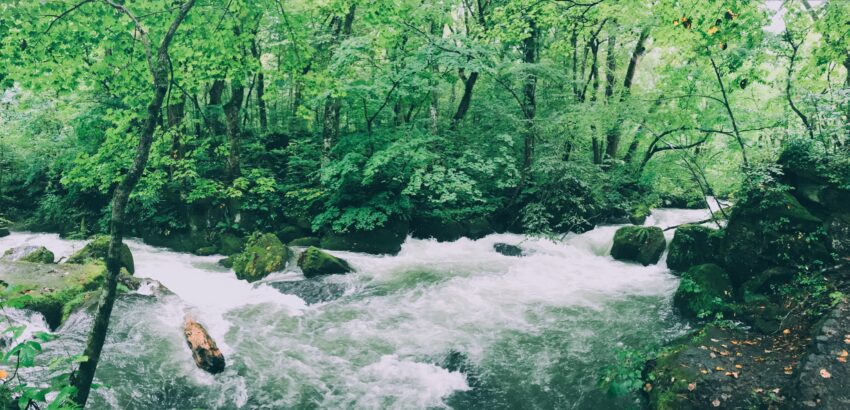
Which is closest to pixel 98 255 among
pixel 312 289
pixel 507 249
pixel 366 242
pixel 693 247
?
pixel 312 289

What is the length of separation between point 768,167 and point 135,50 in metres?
10.7

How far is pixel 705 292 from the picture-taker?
7969 mm

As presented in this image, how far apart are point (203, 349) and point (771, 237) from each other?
32.5 ft

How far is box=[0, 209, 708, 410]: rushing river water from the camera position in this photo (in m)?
5.94

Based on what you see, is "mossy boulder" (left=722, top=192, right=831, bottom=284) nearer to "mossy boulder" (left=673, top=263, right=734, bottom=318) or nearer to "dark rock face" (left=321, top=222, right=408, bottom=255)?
"mossy boulder" (left=673, top=263, right=734, bottom=318)

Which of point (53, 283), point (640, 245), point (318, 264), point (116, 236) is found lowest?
point (53, 283)

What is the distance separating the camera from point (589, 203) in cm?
1475

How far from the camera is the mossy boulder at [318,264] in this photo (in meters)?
10.2

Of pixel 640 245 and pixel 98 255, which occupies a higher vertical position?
pixel 640 245

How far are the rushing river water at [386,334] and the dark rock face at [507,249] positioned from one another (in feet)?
4.77

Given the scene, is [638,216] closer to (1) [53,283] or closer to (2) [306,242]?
(2) [306,242]

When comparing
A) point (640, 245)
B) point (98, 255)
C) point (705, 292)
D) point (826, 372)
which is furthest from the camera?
point (640, 245)

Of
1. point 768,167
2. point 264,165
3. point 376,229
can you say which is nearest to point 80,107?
point 264,165

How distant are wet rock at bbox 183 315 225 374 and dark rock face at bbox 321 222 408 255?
6.25 m
